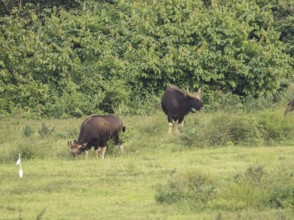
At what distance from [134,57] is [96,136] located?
9.14 m

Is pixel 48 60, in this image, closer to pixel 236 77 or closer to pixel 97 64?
pixel 97 64

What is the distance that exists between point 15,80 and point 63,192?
1345 centimetres

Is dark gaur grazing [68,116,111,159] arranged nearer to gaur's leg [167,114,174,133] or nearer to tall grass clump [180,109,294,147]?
tall grass clump [180,109,294,147]

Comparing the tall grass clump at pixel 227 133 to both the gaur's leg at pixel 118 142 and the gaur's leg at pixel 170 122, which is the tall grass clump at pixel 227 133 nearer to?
the gaur's leg at pixel 118 142

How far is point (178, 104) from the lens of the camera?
80.4ft

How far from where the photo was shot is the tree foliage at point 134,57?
28438 millimetres

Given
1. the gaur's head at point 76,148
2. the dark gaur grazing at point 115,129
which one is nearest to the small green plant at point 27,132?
the dark gaur grazing at point 115,129

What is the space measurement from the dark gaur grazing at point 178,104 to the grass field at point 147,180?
127 centimetres

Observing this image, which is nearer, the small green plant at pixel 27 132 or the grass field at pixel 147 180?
the grass field at pixel 147 180

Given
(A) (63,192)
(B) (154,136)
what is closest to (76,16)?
(B) (154,136)

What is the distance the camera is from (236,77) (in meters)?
29.1

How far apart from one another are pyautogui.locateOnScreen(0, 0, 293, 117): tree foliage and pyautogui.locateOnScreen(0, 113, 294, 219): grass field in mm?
5445

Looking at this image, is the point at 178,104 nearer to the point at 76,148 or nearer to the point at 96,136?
the point at 96,136

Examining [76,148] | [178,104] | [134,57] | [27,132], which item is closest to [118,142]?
[76,148]
